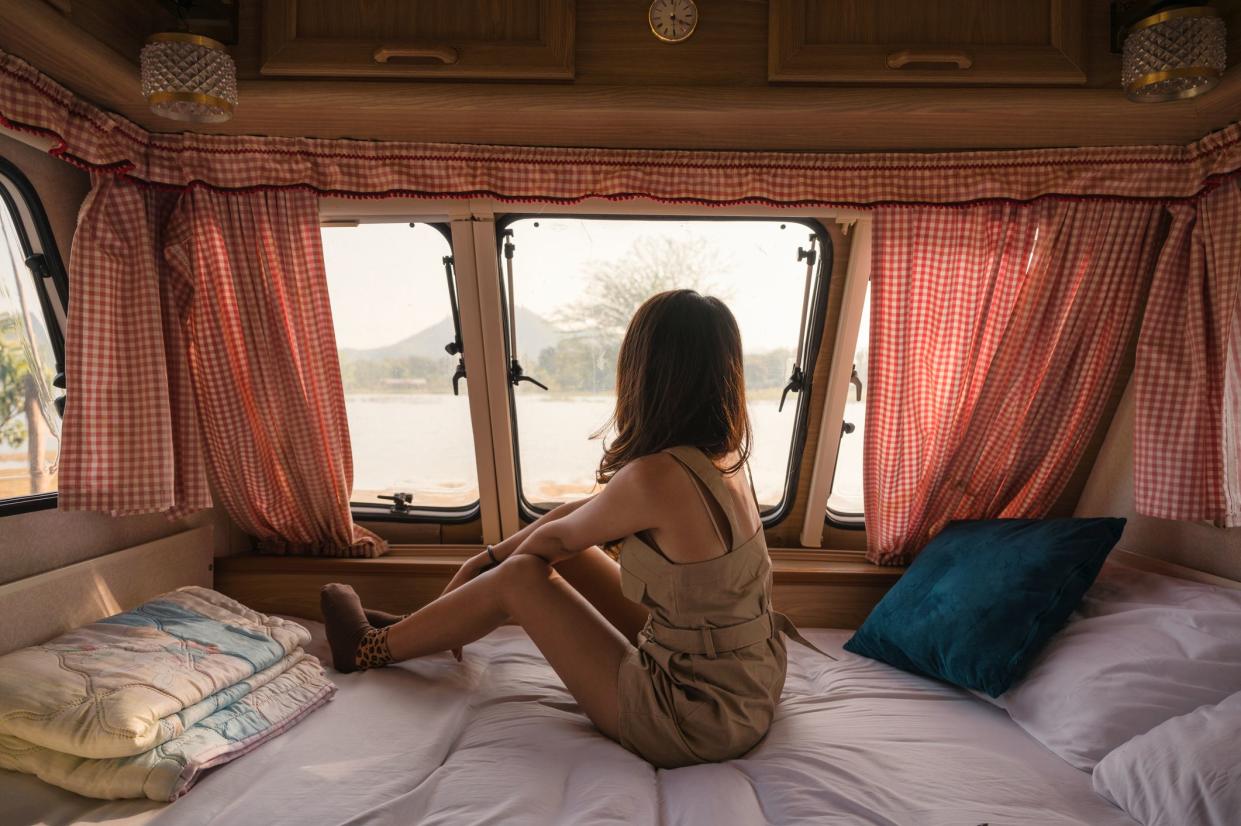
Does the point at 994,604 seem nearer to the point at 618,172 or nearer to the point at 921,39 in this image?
the point at 921,39

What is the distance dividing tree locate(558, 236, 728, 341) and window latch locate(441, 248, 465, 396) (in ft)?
1.14

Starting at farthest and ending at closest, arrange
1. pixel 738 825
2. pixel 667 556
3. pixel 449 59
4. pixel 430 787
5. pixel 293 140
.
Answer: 1. pixel 293 140
2. pixel 449 59
3. pixel 667 556
4. pixel 430 787
5. pixel 738 825

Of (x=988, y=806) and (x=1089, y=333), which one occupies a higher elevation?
(x=1089, y=333)

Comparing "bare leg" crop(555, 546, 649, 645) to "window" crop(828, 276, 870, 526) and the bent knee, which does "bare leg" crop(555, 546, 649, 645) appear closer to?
the bent knee

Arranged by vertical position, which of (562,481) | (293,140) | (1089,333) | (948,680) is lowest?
(948,680)

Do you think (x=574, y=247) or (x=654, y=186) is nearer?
(x=654, y=186)

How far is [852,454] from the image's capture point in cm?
301

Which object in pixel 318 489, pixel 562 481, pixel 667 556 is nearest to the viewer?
pixel 667 556

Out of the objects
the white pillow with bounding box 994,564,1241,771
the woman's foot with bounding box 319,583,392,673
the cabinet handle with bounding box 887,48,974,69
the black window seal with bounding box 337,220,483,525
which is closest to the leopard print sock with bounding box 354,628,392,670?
the woman's foot with bounding box 319,583,392,673

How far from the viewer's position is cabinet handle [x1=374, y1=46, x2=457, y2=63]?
2043 mm

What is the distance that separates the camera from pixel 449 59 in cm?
206

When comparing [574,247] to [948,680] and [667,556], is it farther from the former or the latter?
[948,680]

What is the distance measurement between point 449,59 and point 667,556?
130 cm

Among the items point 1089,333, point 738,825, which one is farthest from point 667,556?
point 1089,333
